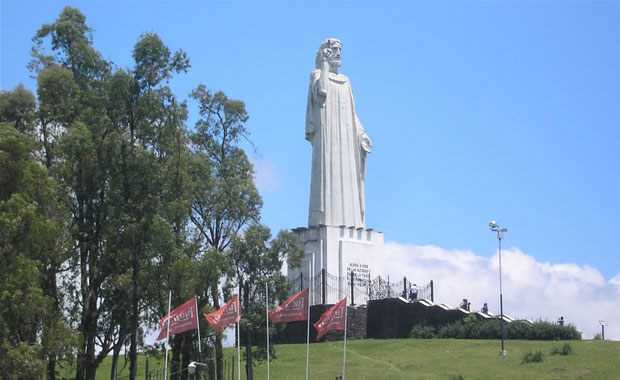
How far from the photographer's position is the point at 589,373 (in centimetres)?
2398

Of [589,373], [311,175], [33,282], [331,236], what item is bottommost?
[589,373]

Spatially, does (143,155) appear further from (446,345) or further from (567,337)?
(567,337)

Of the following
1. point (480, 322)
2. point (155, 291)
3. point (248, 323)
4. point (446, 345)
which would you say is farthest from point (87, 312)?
point (480, 322)

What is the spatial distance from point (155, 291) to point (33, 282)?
214 inches

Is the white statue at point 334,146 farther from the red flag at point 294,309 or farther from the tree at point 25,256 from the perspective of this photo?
the tree at point 25,256

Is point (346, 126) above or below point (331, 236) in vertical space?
above

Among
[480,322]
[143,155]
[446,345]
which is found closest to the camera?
[143,155]

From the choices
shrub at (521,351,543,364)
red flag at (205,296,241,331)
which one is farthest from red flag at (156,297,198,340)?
shrub at (521,351,543,364)

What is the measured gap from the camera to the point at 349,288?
3694cm

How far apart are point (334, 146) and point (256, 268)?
12.8 metres

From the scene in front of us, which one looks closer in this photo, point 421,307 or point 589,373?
point 589,373

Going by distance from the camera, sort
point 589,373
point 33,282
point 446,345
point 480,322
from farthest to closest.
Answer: point 480,322, point 446,345, point 589,373, point 33,282

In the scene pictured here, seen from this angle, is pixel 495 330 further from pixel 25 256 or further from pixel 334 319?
pixel 25 256

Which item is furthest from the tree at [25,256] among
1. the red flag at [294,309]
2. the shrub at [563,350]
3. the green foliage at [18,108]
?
the shrub at [563,350]
